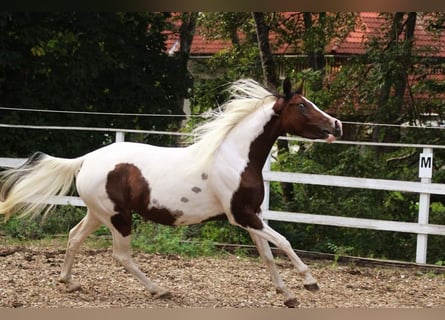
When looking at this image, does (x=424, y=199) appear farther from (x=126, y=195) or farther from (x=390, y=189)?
(x=126, y=195)

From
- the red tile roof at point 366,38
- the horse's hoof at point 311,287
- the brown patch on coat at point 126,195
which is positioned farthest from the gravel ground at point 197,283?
the red tile roof at point 366,38

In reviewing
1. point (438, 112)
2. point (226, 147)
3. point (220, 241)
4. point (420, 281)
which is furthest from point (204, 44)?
point (226, 147)

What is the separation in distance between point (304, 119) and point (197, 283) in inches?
65.3

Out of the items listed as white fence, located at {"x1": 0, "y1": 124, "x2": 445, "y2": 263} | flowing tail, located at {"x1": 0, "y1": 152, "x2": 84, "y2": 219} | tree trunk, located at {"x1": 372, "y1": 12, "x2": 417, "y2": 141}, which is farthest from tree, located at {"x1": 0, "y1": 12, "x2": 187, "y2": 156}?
flowing tail, located at {"x1": 0, "y1": 152, "x2": 84, "y2": 219}

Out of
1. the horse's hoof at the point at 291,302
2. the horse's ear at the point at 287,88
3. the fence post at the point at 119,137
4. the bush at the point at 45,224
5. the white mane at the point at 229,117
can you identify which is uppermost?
the horse's ear at the point at 287,88

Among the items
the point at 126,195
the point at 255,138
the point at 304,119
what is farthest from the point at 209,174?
the point at 304,119

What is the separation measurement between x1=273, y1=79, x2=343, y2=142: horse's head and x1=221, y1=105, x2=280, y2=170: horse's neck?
0.07 metres

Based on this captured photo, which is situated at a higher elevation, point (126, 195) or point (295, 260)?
point (126, 195)

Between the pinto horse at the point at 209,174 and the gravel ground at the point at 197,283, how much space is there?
0.80 ft

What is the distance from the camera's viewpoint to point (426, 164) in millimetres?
7285

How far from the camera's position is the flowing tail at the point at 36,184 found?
5238 mm

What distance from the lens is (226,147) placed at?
16.1ft

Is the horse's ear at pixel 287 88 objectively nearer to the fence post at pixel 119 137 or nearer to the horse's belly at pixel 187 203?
the horse's belly at pixel 187 203

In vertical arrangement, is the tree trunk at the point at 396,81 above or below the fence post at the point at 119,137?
above
